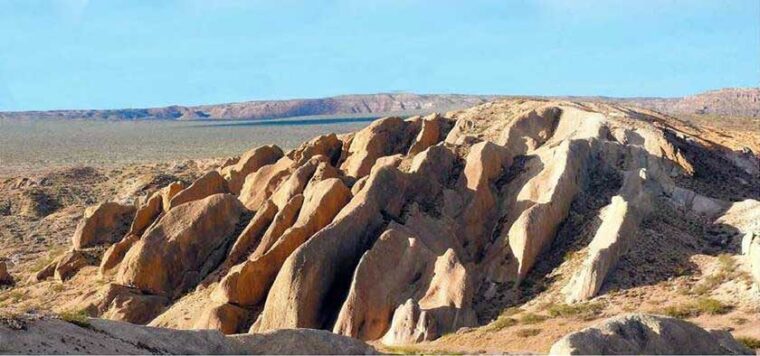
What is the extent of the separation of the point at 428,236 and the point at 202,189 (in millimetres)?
12448

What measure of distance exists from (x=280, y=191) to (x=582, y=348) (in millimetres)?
20144

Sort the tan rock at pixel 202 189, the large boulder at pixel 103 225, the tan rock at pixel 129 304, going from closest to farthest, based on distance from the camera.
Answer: the tan rock at pixel 129 304 < the tan rock at pixel 202 189 < the large boulder at pixel 103 225

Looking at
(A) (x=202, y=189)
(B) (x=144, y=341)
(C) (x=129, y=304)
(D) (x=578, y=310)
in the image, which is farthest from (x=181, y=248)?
(B) (x=144, y=341)

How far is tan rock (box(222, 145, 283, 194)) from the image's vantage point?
134ft

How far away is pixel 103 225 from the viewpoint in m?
37.5

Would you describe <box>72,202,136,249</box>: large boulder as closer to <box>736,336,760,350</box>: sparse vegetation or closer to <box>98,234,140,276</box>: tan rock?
<box>98,234,140,276</box>: tan rock

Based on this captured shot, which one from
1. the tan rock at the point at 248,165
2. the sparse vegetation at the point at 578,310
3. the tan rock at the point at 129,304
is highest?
the tan rock at the point at 248,165

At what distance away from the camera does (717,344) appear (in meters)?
18.8

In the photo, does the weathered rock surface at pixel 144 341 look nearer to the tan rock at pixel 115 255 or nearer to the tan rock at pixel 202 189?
the tan rock at pixel 115 255

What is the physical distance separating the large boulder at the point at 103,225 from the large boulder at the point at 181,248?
5.35 m

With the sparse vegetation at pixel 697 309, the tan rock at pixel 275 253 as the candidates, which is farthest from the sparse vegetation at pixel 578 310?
the tan rock at pixel 275 253

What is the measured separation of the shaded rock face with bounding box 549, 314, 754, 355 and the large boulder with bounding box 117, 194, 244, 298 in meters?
18.0

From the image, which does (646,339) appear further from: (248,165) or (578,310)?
(248,165)

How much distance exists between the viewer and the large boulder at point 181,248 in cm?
3108
